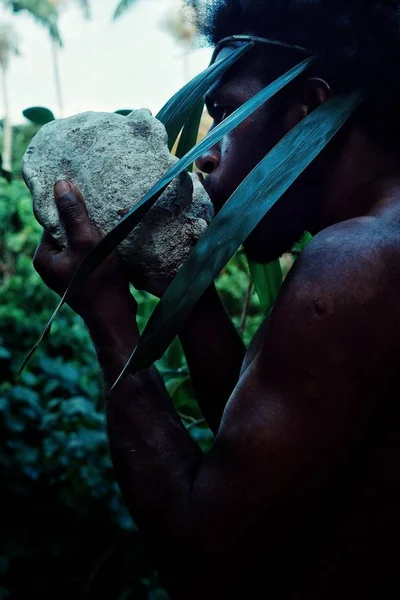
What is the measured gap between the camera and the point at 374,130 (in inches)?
60.9

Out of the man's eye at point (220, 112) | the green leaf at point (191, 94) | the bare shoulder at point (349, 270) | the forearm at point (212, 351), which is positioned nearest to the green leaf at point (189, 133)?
the green leaf at point (191, 94)

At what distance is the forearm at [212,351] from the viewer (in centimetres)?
186

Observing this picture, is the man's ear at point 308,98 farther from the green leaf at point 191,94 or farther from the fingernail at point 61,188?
the fingernail at point 61,188

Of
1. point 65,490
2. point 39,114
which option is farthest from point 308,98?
point 65,490

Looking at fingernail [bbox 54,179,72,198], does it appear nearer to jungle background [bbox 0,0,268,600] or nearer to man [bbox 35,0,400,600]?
man [bbox 35,0,400,600]

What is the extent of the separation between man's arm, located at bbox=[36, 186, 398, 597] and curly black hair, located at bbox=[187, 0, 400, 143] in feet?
1.37

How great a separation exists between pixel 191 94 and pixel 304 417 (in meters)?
0.86

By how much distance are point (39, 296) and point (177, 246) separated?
731 cm

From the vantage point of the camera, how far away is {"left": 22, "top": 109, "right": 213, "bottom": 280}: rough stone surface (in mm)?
1413

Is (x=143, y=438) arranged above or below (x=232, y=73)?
below

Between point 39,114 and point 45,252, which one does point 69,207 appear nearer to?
point 45,252

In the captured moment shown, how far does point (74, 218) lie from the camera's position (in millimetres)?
1388

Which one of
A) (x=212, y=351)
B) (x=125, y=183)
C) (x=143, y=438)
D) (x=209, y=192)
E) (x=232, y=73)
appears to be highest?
(x=232, y=73)

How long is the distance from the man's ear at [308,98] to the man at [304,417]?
67mm
